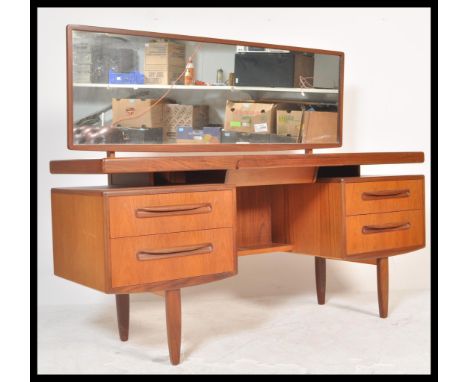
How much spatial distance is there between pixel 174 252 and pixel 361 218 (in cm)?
95

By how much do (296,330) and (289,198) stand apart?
0.61 metres

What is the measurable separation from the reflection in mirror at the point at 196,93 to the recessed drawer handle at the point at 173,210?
1.35 feet

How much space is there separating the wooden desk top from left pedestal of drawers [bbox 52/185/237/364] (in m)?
0.08

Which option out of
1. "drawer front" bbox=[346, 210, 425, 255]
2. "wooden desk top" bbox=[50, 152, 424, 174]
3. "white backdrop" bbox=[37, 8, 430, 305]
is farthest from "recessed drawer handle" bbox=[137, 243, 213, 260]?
"white backdrop" bbox=[37, 8, 430, 305]

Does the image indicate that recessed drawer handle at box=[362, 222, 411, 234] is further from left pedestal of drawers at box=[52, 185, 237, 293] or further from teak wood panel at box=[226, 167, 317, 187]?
left pedestal of drawers at box=[52, 185, 237, 293]

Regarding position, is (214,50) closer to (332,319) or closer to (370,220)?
(370,220)

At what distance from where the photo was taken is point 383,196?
3221 mm

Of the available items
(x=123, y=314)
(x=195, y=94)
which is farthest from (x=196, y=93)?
(x=123, y=314)

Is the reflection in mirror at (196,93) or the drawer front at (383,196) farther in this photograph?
the drawer front at (383,196)

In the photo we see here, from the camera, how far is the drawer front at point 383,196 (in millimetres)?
3115

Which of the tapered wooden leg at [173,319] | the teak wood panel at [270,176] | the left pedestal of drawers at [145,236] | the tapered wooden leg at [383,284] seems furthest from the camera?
the tapered wooden leg at [383,284]

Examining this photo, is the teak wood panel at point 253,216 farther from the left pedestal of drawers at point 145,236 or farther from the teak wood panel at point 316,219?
the left pedestal of drawers at point 145,236

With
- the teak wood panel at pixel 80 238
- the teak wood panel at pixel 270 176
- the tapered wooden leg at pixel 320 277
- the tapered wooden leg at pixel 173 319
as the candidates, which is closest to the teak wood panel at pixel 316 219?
the teak wood panel at pixel 270 176

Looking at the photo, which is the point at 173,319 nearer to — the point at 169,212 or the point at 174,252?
the point at 174,252
